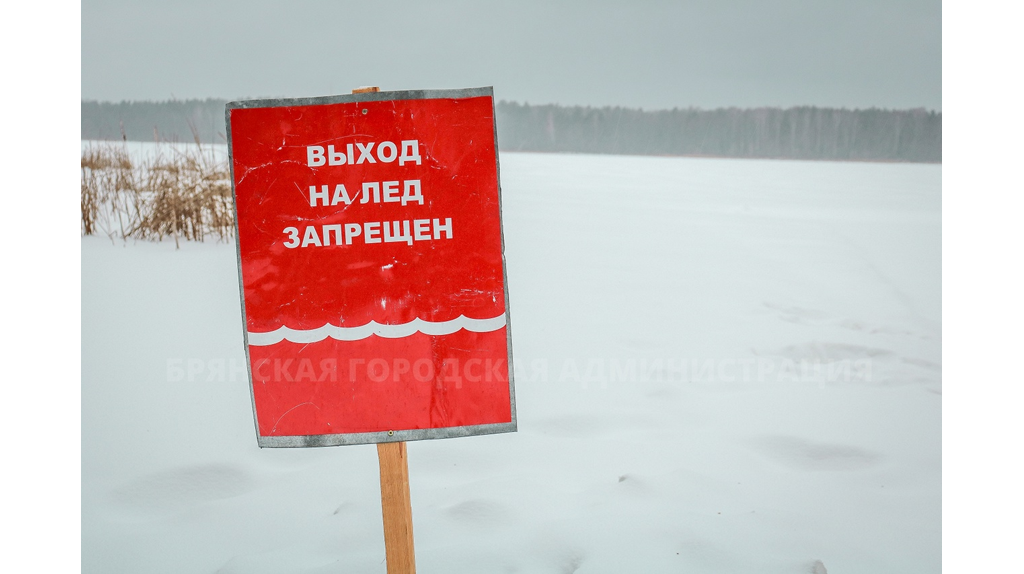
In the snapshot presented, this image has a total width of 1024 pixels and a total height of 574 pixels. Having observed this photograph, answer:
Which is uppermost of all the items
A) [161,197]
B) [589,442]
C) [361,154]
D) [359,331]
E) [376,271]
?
[161,197]

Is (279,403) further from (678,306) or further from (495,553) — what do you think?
(678,306)

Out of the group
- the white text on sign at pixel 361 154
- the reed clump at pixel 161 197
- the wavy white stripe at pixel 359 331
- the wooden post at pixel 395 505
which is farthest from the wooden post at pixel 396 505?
the reed clump at pixel 161 197

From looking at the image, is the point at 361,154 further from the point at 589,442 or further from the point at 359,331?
the point at 589,442

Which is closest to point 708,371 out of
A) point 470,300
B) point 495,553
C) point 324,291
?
point 495,553

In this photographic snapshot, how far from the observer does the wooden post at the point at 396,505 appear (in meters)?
1.17

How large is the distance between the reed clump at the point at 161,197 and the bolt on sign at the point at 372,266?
336cm

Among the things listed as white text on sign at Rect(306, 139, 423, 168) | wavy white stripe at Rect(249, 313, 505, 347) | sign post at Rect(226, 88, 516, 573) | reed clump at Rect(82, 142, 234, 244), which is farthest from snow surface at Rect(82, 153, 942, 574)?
white text on sign at Rect(306, 139, 423, 168)

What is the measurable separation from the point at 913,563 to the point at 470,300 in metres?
1.29

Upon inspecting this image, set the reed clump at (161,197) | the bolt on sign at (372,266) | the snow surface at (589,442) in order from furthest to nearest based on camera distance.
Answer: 1. the reed clump at (161,197)
2. the snow surface at (589,442)
3. the bolt on sign at (372,266)

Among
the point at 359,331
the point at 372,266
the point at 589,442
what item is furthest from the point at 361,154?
the point at 589,442

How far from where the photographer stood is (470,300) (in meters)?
1.14

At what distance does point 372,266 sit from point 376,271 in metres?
0.01

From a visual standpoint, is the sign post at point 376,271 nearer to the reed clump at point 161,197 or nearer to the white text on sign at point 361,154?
the white text on sign at point 361,154

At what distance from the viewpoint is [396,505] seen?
117 cm
